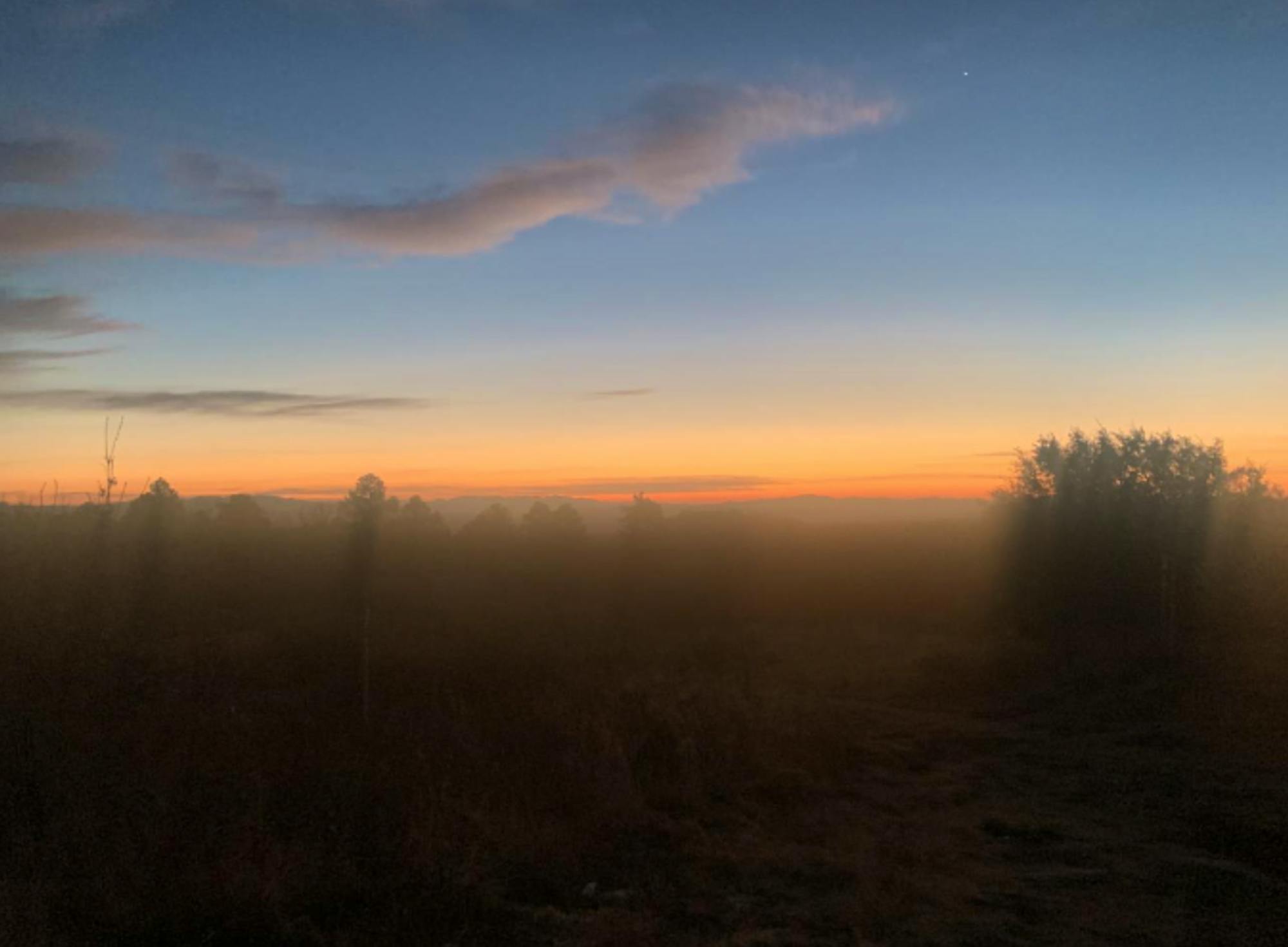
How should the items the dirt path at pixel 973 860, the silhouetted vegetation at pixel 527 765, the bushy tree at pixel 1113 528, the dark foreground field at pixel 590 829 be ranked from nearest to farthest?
1. the dark foreground field at pixel 590 829
2. the silhouetted vegetation at pixel 527 765
3. the dirt path at pixel 973 860
4. the bushy tree at pixel 1113 528

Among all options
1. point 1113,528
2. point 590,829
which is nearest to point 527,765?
point 590,829

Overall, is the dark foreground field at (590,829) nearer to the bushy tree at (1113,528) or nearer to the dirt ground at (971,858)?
the dirt ground at (971,858)

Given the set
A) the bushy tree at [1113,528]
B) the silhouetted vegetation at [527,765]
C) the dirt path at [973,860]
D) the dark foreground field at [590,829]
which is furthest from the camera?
the bushy tree at [1113,528]

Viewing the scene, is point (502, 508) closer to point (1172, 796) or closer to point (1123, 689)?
point (1123, 689)

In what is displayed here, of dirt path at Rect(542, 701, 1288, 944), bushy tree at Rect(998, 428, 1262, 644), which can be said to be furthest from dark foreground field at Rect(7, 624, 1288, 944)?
bushy tree at Rect(998, 428, 1262, 644)

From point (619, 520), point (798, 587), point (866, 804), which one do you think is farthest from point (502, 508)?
point (866, 804)

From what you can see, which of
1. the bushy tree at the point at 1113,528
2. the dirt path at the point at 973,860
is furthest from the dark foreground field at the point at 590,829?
the bushy tree at the point at 1113,528

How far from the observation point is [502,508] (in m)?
95.6

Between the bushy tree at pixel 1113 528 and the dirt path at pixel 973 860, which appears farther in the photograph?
the bushy tree at pixel 1113 528

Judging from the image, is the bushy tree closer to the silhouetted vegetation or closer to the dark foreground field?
the silhouetted vegetation

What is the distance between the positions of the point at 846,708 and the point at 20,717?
578 inches

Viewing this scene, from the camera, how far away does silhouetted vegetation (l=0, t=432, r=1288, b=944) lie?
7.34m

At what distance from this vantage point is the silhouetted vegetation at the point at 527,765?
289 inches

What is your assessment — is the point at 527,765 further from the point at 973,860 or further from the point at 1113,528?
the point at 1113,528
